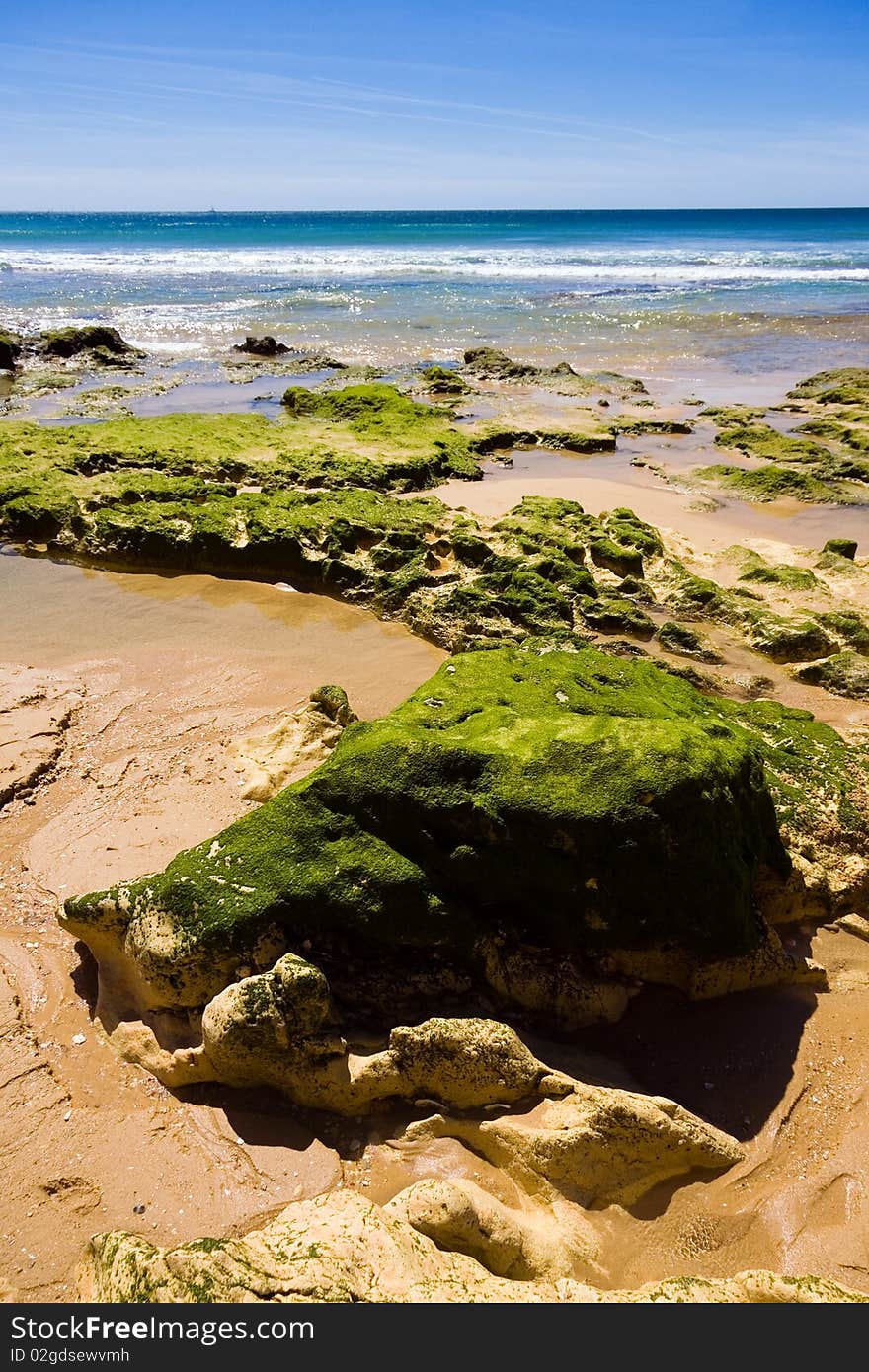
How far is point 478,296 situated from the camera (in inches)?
1666

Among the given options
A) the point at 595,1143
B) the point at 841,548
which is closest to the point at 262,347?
the point at 841,548

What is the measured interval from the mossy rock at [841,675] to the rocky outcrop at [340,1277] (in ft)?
20.4

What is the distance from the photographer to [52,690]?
26.4 feet

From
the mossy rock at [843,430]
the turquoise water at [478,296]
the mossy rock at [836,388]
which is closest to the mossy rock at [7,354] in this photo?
the turquoise water at [478,296]

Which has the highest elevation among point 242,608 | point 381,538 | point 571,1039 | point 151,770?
Result: point 381,538

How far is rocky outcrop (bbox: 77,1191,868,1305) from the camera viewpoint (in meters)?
2.99

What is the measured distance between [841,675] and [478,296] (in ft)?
130

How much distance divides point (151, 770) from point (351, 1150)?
3799 mm

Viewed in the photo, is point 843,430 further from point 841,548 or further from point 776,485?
point 841,548

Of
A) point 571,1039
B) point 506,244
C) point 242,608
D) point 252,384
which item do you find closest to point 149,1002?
point 571,1039

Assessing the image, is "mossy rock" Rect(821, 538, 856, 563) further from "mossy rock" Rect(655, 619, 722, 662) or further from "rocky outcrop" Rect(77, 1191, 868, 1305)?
"rocky outcrop" Rect(77, 1191, 868, 1305)

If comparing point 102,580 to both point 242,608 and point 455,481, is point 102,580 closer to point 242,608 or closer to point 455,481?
point 242,608

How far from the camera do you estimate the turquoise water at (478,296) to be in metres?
30.0

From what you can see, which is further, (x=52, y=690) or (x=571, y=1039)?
(x=52, y=690)
